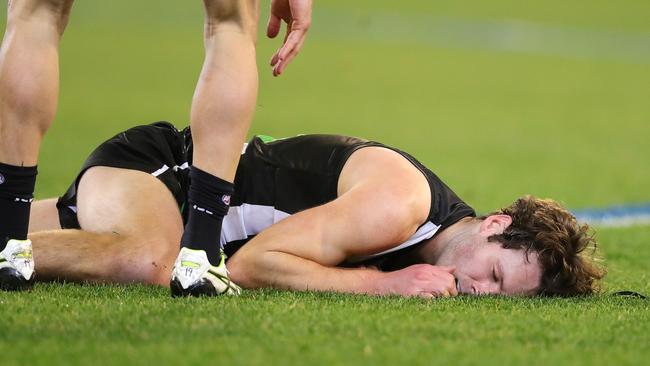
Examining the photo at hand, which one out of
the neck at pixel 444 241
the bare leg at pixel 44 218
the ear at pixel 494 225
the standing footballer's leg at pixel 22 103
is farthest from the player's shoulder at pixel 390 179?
the bare leg at pixel 44 218

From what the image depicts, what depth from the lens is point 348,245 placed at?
15.7 feet

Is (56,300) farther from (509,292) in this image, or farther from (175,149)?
(509,292)

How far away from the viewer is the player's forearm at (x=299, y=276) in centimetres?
477

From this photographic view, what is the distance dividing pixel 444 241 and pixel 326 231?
64cm

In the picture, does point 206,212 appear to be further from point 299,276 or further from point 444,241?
point 444,241

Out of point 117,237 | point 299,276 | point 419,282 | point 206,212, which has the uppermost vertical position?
point 206,212

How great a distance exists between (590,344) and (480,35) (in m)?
23.0

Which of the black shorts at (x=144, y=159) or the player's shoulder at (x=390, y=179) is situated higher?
the player's shoulder at (x=390, y=179)

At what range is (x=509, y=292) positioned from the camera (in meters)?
4.93

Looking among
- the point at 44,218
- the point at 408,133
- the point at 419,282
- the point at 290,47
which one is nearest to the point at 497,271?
the point at 419,282

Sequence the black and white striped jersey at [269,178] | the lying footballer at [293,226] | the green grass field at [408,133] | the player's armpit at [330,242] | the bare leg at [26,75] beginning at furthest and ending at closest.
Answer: the black and white striped jersey at [269,178] → the player's armpit at [330,242] → the lying footballer at [293,226] → the bare leg at [26,75] → the green grass field at [408,133]

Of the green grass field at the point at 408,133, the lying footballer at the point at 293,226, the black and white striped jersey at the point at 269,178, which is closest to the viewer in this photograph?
the green grass field at the point at 408,133

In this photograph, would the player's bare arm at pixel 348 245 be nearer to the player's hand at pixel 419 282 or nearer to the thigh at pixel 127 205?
the player's hand at pixel 419 282

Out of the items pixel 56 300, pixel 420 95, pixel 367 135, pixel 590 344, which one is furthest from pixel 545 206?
pixel 420 95
